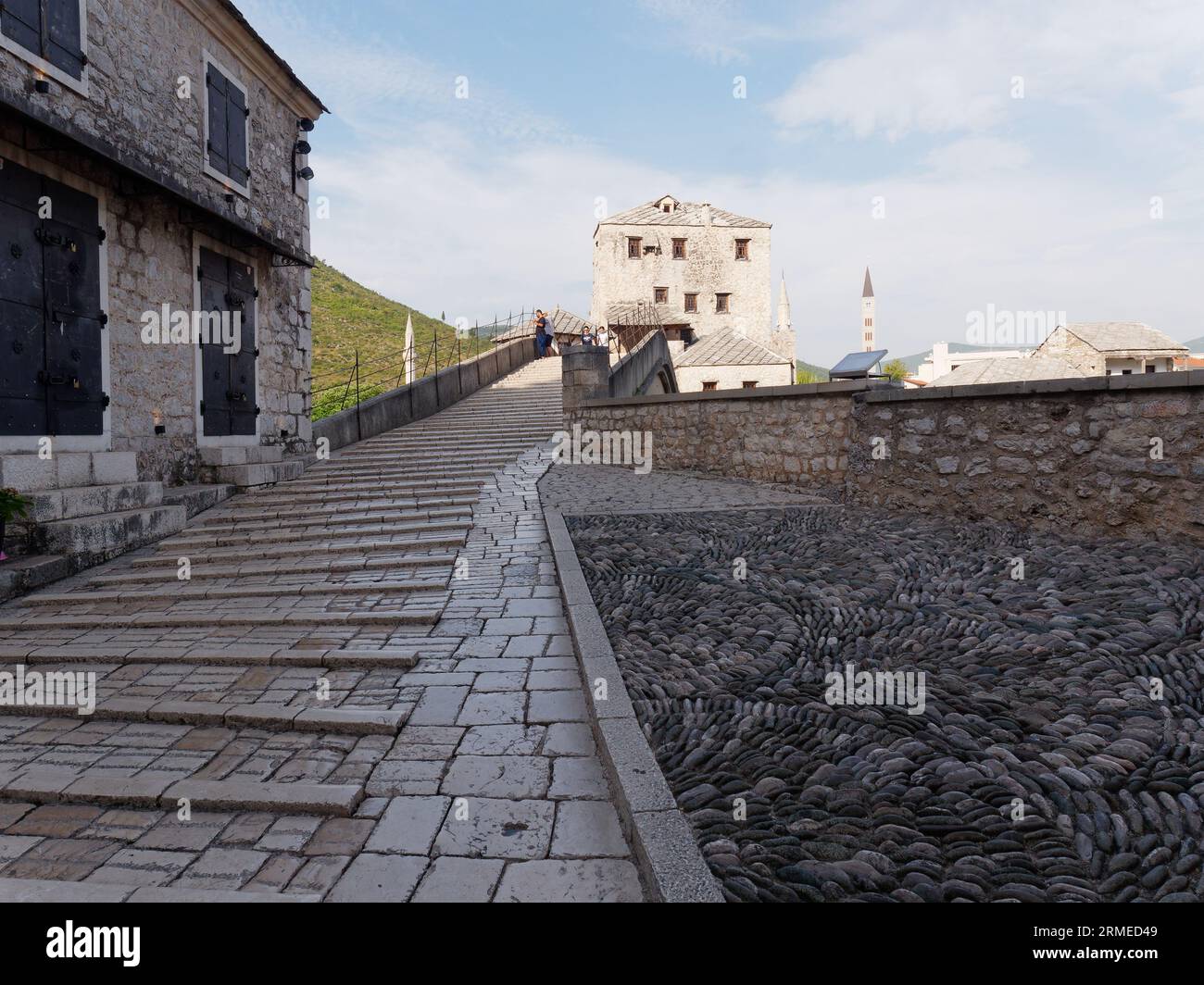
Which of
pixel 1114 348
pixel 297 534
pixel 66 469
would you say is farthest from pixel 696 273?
pixel 66 469

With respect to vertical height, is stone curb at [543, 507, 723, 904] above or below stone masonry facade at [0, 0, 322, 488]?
below

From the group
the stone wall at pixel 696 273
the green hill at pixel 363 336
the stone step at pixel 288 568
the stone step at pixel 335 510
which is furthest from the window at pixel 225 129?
the stone wall at pixel 696 273

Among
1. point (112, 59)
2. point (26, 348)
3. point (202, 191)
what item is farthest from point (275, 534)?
point (112, 59)

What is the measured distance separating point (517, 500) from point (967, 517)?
5227 millimetres

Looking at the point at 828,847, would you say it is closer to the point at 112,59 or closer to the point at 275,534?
the point at 275,534

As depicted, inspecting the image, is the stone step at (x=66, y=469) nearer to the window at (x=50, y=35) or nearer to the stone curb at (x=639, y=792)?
the window at (x=50, y=35)

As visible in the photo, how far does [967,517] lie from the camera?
7188mm

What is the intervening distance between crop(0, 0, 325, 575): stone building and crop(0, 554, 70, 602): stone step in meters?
0.43

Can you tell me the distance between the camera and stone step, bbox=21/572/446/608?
6145mm

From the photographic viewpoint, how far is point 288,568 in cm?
685

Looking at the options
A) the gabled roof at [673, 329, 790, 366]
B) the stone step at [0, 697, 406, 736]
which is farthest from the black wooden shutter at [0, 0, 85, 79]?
the gabled roof at [673, 329, 790, 366]

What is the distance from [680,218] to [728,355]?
16106 millimetres

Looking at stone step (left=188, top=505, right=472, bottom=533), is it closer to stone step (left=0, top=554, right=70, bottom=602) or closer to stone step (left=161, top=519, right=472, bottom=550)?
stone step (left=161, top=519, right=472, bottom=550)
